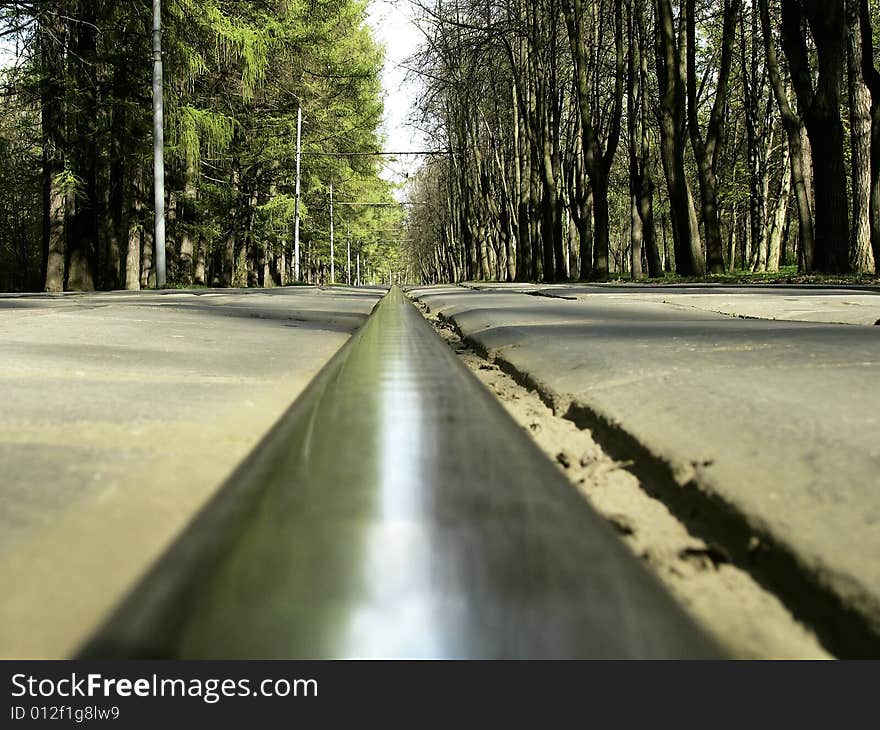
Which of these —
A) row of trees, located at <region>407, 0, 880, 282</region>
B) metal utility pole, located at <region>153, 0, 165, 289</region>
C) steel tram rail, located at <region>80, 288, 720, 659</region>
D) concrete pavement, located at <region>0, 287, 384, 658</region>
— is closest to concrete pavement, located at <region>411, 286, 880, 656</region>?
steel tram rail, located at <region>80, 288, 720, 659</region>

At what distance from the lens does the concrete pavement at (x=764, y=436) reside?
21.6 inches

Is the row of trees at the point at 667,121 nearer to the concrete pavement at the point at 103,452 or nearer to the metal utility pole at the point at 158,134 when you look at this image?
the metal utility pole at the point at 158,134

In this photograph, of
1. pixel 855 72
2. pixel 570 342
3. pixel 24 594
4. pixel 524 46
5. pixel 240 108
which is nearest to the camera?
pixel 24 594

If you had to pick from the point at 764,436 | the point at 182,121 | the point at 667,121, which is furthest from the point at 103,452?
the point at 182,121

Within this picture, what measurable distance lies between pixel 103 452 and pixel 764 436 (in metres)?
0.79

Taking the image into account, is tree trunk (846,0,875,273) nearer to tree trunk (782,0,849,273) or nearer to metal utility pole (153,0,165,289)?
tree trunk (782,0,849,273)

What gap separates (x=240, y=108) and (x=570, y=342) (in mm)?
19685

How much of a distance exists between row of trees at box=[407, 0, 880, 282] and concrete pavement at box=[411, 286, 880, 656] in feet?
28.3

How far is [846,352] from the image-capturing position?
169cm

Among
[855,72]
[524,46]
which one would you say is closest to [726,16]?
[855,72]

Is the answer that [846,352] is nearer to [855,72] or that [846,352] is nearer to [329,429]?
[329,429]

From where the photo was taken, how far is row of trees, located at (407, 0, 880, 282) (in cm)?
980

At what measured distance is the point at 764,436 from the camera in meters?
0.90

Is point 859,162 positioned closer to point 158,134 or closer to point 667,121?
point 667,121
